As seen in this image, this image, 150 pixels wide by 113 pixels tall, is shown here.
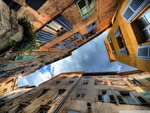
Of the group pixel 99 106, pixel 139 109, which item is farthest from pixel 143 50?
pixel 99 106

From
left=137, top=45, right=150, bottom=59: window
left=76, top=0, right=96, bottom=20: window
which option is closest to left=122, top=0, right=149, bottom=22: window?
left=137, top=45, right=150, bottom=59: window

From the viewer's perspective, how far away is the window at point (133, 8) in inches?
219

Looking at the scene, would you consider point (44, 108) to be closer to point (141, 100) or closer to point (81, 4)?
point (141, 100)

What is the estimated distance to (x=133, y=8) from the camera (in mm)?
6301

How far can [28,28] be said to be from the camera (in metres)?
4.84

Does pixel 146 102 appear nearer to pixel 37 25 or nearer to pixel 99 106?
pixel 99 106

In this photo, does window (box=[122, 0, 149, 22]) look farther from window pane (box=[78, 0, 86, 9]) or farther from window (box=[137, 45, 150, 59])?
window pane (box=[78, 0, 86, 9])

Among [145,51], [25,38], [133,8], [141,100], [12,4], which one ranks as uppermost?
[12,4]

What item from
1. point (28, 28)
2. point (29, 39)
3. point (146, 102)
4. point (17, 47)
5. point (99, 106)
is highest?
point (28, 28)

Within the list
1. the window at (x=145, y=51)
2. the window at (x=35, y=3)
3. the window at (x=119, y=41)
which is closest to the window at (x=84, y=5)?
the window at (x=35, y=3)

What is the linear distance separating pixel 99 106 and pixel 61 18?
7.96m

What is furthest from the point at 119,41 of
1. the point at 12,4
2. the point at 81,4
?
the point at 12,4

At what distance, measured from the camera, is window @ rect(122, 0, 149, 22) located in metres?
5.56

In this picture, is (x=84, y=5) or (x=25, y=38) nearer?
(x=25, y=38)
